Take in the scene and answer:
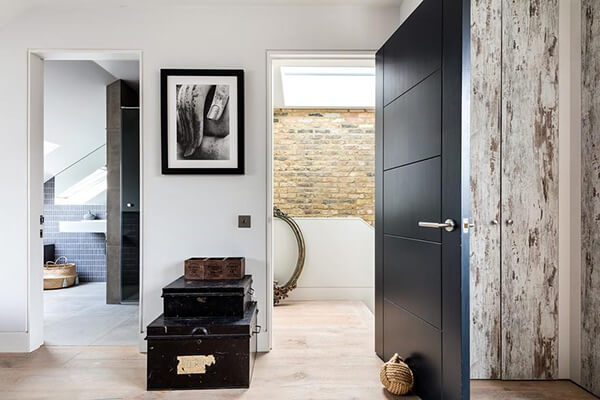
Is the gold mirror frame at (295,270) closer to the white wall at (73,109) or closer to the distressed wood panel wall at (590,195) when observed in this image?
the white wall at (73,109)

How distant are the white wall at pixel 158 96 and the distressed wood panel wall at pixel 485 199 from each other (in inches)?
33.3

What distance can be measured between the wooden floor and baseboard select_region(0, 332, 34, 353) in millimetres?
71

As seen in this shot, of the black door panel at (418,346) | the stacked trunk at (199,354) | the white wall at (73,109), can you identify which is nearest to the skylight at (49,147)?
the white wall at (73,109)

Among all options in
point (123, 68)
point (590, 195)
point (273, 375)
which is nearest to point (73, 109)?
point (123, 68)

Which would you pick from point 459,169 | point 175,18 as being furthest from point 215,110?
point 459,169

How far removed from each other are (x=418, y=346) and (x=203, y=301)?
1.24 metres

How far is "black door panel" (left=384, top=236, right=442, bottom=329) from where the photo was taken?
2098mm

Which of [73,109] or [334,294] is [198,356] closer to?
[334,294]

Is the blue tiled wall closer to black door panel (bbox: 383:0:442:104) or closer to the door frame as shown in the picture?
the door frame

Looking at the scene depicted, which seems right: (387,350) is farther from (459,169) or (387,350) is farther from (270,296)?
(459,169)

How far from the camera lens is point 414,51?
2.37m

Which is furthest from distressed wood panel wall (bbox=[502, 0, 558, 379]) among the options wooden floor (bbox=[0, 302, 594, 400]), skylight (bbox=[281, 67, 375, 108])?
skylight (bbox=[281, 67, 375, 108])

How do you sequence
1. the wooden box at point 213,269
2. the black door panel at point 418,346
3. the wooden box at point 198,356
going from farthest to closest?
the wooden box at point 213,269
the wooden box at point 198,356
the black door panel at point 418,346

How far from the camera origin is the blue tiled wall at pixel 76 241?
606 centimetres
